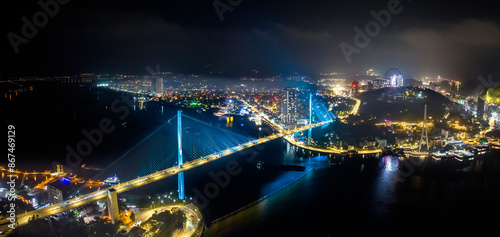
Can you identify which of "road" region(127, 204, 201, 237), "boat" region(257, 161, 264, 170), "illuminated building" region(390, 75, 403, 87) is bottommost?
"road" region(127, 204, 201, 237)

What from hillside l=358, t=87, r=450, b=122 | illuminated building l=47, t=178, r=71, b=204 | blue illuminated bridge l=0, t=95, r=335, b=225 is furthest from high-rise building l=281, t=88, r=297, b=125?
illuminated building l=47, t=178, r=71, b=204

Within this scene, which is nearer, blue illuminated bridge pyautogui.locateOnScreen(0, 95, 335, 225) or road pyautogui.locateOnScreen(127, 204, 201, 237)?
road pyautogui.locateOnScreen(127, 204, 201, 237)

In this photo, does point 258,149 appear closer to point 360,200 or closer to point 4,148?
point 360,200

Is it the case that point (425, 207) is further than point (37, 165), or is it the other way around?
point (37, 165)

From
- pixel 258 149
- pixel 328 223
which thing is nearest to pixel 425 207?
pixel 328 223

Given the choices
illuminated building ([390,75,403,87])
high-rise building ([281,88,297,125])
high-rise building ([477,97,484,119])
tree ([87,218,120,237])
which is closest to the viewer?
tree ([87,218,120,237])

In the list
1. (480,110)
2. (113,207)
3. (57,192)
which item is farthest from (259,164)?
(480,110)

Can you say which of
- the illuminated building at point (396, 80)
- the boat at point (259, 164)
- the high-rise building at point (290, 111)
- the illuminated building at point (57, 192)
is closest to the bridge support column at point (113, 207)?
the illuminated building at point (57, 192)

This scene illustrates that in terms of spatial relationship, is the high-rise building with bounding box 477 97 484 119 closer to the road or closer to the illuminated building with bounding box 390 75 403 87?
the illuminated building with bounding box 390 75 403 87
